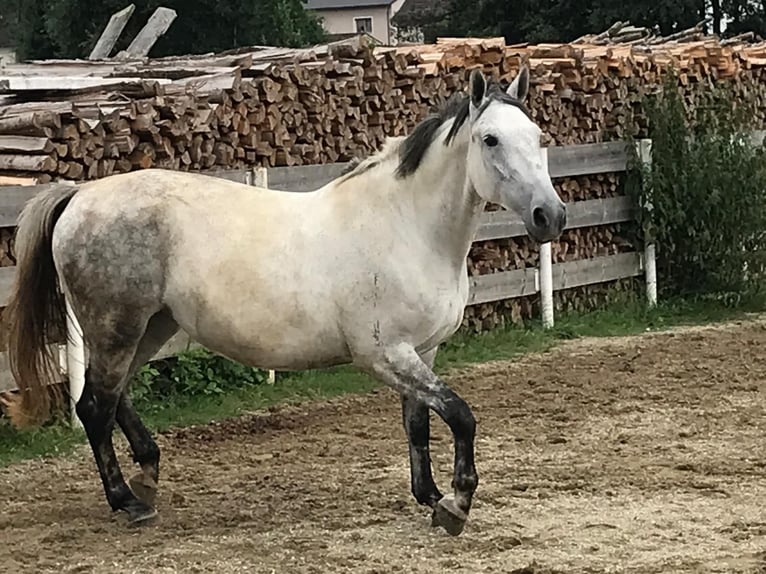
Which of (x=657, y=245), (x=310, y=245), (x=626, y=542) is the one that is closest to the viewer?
(x=626, y=542)

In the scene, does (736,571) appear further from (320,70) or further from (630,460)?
(320,70)

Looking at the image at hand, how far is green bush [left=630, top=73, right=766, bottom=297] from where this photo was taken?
10.9m

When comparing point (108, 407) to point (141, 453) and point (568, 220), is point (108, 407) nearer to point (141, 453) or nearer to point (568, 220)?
point (141, 453)

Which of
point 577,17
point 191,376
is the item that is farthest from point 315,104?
point 577,17

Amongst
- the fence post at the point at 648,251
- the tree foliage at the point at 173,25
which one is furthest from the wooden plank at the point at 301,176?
the tree foliage at the point at 173,25

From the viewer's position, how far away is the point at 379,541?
16.6 feet

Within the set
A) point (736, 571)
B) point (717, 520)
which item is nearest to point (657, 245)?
point (717, 520)

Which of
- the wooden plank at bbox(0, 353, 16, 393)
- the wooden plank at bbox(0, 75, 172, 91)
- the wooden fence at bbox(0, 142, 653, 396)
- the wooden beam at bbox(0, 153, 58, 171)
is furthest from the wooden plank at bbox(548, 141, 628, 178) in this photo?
the wooden plank at bbox(0, 353, 16, 393)

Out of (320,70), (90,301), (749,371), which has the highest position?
Result: (320,70)

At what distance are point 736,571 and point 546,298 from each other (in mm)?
5948

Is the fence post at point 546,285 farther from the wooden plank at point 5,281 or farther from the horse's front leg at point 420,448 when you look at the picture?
the horse's front leg at point 420,448

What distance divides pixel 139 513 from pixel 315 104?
14.1 ft

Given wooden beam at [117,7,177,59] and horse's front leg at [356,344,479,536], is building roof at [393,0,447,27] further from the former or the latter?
horse's front leg at [356,344,479,536]

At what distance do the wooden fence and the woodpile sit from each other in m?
0.18
